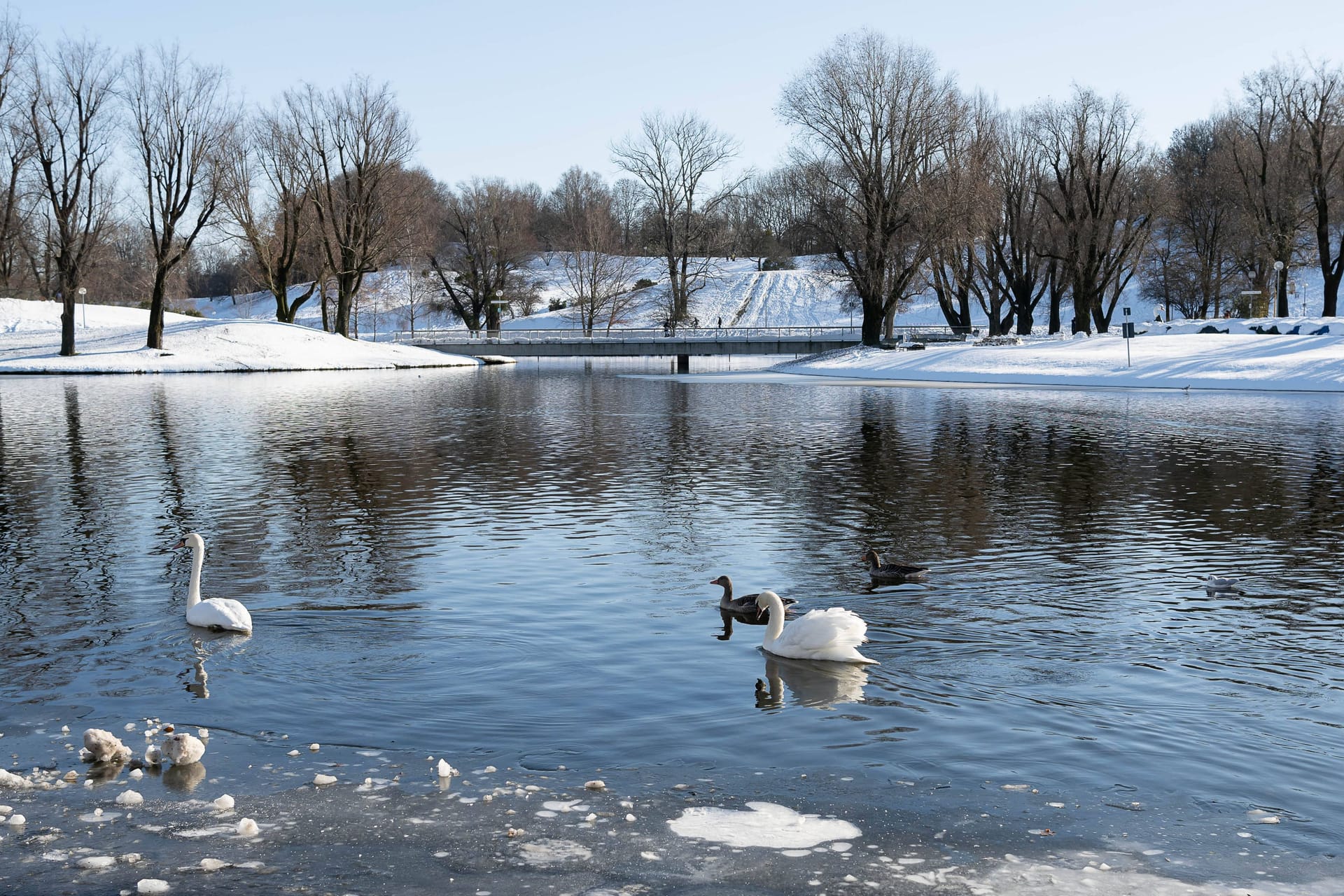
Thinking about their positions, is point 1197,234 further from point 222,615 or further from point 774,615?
point 222,615

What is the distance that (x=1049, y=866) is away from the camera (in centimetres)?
632

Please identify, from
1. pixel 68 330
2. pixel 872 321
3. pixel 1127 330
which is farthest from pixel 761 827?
pixel 68 330

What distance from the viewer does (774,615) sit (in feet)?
34.6

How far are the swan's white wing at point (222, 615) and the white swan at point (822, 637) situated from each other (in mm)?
4807

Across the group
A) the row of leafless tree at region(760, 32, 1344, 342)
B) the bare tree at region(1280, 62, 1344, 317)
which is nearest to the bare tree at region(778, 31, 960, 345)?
the row of leafless tree at region(760, 32, 1344, 342)

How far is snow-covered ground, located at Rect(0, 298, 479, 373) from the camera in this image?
64.5 meters

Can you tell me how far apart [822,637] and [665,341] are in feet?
236

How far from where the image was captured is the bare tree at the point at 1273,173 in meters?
72.2

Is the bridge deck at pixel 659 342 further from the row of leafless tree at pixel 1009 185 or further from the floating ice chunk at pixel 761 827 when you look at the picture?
the floating ice chunk at pixel 761 827

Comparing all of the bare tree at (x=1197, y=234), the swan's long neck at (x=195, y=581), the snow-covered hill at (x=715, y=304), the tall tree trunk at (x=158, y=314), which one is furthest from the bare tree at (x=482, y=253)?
the swan's long neck at (x=195, y=581)

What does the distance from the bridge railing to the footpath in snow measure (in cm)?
1585

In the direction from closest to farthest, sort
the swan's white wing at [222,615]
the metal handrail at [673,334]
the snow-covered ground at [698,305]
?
the swan's white wing at [222,615]
the metal handrail at [673,334]
the snow-covered ground at [698,305]

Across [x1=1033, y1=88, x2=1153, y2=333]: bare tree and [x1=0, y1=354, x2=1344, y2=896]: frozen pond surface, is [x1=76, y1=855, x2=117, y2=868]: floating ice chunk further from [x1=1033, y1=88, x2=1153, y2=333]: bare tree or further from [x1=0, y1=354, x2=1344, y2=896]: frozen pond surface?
[x1=1033, y1=88, x2=1153, y2=333]: bare tree

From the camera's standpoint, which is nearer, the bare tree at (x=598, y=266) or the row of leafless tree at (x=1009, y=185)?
the row of leafless tree at (x=1009, y=185)
